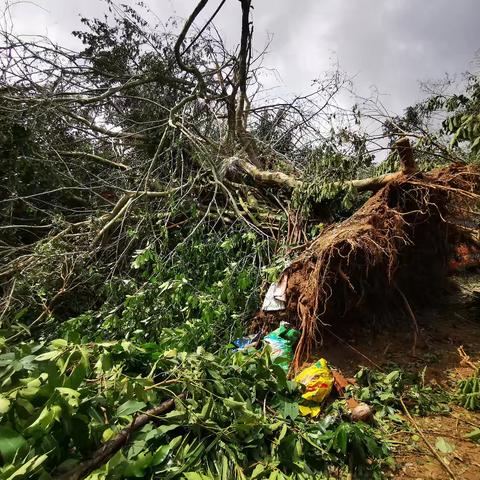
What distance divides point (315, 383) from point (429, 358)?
49.9 inches

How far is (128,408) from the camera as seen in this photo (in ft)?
5.49

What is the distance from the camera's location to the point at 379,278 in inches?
148

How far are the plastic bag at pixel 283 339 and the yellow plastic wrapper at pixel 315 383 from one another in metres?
0.31

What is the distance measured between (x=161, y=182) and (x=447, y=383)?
12.4 feet

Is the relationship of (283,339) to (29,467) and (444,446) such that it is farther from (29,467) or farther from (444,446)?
(29,467)

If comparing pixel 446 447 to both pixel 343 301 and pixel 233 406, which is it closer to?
pixel 233 406

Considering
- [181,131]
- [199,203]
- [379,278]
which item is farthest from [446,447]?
[181,131]

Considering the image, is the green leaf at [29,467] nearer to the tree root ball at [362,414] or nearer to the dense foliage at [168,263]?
the dense foliage at [168,263]

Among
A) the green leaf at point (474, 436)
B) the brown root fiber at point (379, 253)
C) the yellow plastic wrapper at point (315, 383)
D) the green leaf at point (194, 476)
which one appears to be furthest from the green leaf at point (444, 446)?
the green leaf at point (194, 476)

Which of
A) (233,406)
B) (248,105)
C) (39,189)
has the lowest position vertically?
(233,406)

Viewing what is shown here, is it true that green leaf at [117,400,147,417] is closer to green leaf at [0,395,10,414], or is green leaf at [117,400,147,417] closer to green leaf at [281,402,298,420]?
green leaf at [0,395,10,414]

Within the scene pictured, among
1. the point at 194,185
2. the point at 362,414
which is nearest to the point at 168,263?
the point at 194,185

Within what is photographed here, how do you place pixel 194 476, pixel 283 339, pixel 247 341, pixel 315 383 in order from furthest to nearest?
pixel 247 341 < pixel 283 339 < pixel 315 383 < pixel 194 476

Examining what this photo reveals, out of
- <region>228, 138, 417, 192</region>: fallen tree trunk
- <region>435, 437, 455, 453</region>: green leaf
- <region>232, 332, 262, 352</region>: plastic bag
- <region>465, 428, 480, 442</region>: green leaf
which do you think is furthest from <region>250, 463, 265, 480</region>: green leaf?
<region>228, 138, 417, 192</region>: fallen tree trunk
